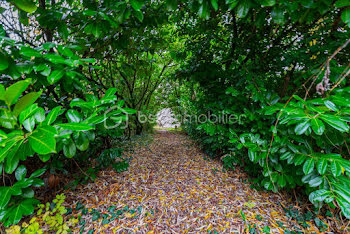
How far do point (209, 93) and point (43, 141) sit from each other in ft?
6.69

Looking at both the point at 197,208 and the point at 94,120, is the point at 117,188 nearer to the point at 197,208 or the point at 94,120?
the point at 197,208

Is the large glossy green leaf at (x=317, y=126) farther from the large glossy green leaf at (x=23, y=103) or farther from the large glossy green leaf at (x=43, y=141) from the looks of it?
the large glossy green leaf at (x=23, y=103)

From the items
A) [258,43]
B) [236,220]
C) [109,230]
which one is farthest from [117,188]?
[258,43]

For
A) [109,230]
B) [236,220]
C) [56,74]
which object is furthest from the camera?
[236,220]

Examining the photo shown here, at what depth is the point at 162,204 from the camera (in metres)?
1.49

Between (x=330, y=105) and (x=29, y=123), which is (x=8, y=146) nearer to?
(x=29, y=123)

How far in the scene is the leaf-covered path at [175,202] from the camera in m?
1.29

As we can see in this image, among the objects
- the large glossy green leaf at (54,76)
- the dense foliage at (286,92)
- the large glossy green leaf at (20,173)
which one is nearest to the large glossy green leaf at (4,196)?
the large glossy green leaf at (20,173)

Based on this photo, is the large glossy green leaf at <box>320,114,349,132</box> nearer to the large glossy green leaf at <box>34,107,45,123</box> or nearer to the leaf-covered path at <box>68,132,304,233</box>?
the leaf-covered path at <box>68,132,304,233</box>

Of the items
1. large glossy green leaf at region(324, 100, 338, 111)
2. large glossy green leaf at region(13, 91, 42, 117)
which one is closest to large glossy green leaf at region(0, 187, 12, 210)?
large glossy green leaf at region(13, 91, 42, 117)

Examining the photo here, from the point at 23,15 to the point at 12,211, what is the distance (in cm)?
156

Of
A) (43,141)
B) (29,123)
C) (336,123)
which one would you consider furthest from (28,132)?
(336,123)

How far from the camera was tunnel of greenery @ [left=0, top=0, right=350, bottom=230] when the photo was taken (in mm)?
722

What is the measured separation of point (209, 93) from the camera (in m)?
2.21
